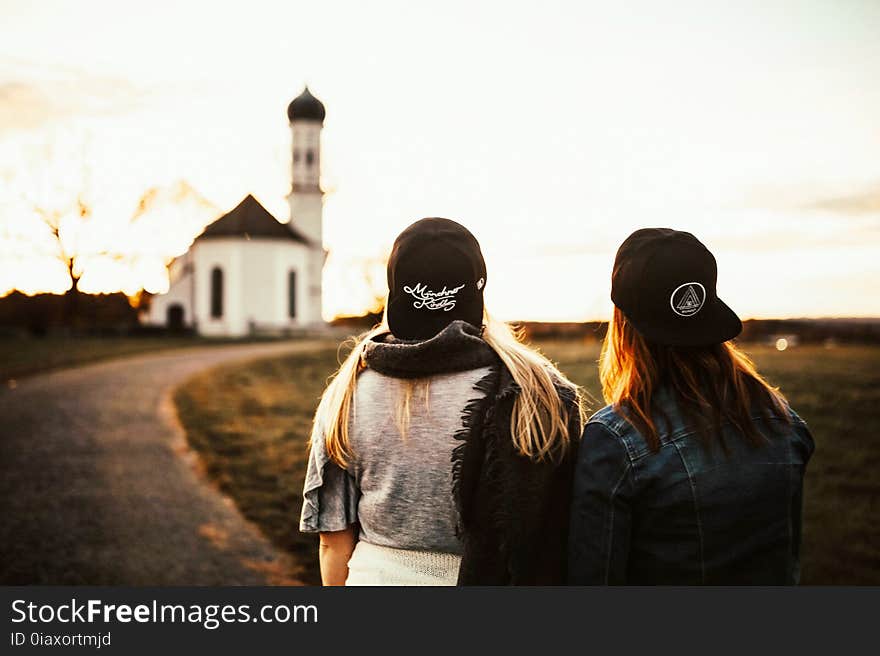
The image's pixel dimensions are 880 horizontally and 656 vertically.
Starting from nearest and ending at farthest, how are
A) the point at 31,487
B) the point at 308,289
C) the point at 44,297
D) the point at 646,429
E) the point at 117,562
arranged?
the point at 646,429 → the point at 117,562 → the point at 31,487 → the point at 44,297 → the point at 308,289

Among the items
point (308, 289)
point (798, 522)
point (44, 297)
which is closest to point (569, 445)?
point (798, 522)

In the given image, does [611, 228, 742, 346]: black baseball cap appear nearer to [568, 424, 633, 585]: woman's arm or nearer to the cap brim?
the cap brim

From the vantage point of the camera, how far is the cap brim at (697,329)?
6.44 feet

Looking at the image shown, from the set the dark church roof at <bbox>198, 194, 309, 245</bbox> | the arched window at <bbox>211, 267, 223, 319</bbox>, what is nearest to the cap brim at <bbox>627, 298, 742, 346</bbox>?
the arched window at <bbox>211, 267, 223, 319</bbox>

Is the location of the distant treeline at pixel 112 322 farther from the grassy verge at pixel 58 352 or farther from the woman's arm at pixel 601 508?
the woman's arm at pixel 601 508

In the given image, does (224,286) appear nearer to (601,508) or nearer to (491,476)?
(491,476)

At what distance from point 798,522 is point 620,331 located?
739 mm

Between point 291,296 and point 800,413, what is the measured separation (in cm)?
3365

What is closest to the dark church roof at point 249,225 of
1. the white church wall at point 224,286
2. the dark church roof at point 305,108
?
the white church wall at point 224,286

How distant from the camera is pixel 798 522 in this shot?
2.11 meters

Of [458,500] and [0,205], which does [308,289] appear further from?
[458,500]

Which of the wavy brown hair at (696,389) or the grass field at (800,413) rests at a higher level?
the wavy brown hair at (696,389)

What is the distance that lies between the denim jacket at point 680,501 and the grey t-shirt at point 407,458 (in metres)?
0.36

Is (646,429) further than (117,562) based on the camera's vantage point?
No
